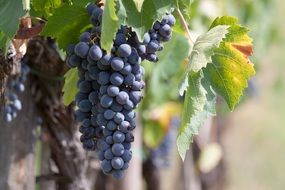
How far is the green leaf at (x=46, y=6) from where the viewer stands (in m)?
1.62

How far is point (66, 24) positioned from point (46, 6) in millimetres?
67

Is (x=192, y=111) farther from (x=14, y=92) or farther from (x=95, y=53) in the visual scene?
(x=14, y=92)

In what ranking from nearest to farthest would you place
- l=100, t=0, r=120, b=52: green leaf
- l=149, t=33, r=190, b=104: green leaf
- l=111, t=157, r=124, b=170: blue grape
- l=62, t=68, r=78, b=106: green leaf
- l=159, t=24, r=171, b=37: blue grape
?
l=100, t=0, r=120, b=52: green leaf
l=111, t=157, r=124, b=170: blue grape
l=159, t=24, r=171, b=37: blue grape
l=62, t=68, r=78, b=106: green leaf
l=149, t=33, r=190, b=104: green leaf

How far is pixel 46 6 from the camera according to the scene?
5.38ft

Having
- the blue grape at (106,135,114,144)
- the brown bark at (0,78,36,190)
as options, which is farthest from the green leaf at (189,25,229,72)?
the brown bark at (0,78,36,190)

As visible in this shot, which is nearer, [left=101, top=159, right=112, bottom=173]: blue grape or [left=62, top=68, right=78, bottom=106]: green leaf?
[left=101, top=159, right=112, bottom=173]: blue grape

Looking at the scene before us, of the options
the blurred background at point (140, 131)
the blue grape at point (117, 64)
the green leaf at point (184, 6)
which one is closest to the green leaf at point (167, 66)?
the blurred background at point (140, 131)

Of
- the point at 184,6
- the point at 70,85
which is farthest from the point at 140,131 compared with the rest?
the point at 184,6

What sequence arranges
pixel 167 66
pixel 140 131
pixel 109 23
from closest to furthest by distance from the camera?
pixel 109 23 → pixel 167 66 → pixel 140 131

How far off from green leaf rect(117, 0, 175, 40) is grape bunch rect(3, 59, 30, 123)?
0.71 m

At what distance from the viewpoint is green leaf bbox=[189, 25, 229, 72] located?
4.95 ft

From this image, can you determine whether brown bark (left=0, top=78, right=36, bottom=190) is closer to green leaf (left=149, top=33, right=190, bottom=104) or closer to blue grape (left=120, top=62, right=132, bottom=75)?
green leaf (left=149, top=33, right=190, bottom=104)

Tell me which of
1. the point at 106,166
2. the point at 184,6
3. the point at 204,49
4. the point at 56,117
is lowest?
the point at 106,166

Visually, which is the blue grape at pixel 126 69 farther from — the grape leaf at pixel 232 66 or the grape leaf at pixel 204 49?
the grape leaf at pixel 232 66
